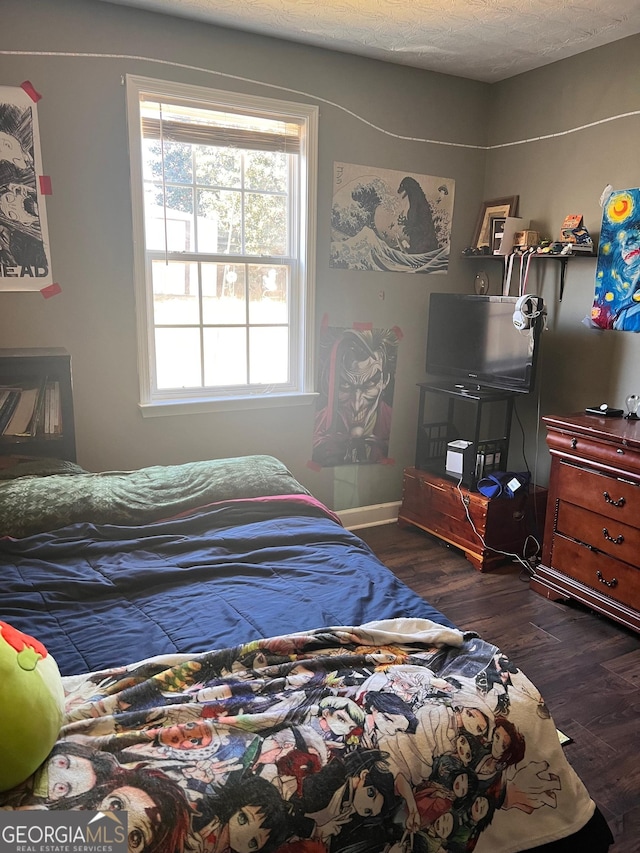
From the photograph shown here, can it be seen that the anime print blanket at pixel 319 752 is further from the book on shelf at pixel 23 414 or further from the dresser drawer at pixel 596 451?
the book on shelf at pixel 23 414

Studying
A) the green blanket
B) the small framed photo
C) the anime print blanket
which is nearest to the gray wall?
the small framed photo

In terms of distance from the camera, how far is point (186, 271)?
2975 mm

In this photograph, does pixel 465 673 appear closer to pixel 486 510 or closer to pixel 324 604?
pixel 324 604

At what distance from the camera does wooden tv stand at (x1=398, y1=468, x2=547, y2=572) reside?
10.2ft

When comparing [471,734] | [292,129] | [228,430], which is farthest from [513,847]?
[292,129]

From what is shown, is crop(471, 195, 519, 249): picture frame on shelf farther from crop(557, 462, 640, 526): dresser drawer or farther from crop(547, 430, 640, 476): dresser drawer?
crop(557, 462, 640, 526): dresser drawer

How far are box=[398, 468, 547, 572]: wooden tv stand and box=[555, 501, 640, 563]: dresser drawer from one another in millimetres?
357

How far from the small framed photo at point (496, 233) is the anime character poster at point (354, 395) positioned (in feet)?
2.39

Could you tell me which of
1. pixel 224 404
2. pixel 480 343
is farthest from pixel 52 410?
pixel 480 343

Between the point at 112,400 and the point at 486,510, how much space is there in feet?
6.31

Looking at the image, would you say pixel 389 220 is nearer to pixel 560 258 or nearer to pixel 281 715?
pixel 560 258

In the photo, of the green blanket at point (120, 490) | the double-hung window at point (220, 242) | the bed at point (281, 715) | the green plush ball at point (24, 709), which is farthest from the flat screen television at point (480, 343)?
the green plush ball at point (24, 709)

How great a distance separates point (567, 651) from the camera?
7.92ft

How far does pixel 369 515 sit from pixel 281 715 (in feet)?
8.36
